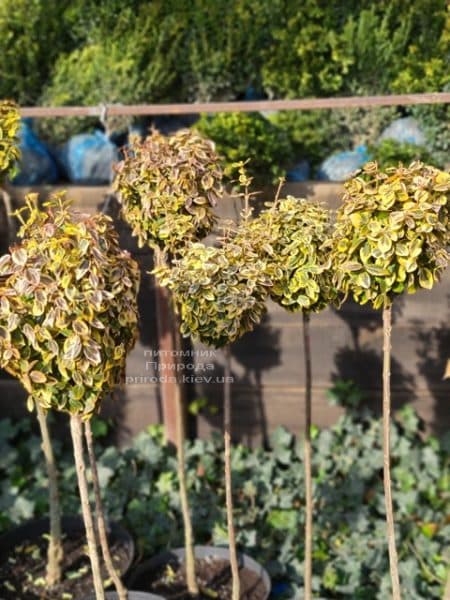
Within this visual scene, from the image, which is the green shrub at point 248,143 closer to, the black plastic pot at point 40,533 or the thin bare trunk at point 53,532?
the thin bare trunk at point 53,532

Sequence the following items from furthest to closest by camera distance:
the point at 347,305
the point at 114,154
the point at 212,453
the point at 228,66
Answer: the point at 228,66, the point at 114,154, the point at 212,453, the point at 347,305

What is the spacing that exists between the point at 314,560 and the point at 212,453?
708 millimetres

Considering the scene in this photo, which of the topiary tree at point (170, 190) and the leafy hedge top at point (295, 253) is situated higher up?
the topiary tree at point (170, 190)

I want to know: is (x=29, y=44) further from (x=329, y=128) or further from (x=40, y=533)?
Answer: (x=40, y=533)

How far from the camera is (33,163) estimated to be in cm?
361

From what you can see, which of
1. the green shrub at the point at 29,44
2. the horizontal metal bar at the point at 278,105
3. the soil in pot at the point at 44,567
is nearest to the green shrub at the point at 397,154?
the horizontal metal bar at the point at 278,105

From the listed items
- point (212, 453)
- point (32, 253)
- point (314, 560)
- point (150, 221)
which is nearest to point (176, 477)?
point (212, 453)

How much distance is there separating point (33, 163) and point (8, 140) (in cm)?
125

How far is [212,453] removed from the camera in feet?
11.0

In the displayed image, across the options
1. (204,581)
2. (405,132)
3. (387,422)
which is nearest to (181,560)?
(204,581)

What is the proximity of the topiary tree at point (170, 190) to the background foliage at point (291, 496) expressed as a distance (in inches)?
48.6

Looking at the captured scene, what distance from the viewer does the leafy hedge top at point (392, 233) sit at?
1.76m

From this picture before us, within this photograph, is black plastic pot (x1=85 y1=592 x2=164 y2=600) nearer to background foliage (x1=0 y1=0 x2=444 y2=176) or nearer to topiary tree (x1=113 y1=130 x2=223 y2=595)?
topiary tree (x1=113 y1=130 x2=223 y2=595)

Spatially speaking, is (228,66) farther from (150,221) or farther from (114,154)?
(150,221)
